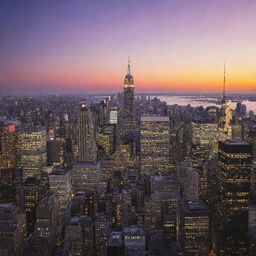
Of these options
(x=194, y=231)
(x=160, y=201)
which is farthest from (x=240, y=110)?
(x=194, y=231)

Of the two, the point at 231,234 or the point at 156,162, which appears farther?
the point at 156,162

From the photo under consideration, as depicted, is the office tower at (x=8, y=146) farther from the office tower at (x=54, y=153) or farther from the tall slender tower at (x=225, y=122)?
the tall slender tower at (x=225, y=122)

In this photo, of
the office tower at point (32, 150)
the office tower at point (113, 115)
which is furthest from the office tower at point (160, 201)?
the office tower at point (113, 115)

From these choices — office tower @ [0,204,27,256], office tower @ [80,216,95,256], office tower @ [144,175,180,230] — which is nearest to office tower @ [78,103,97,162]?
office tower @ [144,175,180,230]

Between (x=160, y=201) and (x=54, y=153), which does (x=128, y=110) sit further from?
(x=160, y=201)

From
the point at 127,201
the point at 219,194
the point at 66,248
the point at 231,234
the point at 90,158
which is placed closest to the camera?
the point at 66,248

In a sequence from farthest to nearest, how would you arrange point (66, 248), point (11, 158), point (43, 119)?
point (43, 119), point (11, 158), point (66, 248)

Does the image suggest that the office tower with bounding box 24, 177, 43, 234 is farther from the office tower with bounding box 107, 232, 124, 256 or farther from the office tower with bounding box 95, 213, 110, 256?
the office tower with bounding box 107, 232, 124, 256

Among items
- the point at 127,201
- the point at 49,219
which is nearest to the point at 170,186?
the point at 127,201

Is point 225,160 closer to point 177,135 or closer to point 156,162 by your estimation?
point 156,162
